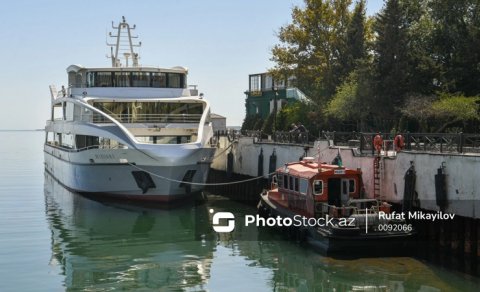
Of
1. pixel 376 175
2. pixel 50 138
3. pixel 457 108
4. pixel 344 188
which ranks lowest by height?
pixel 344 188

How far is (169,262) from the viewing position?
22391 millimetres

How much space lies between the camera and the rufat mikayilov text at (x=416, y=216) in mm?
21516

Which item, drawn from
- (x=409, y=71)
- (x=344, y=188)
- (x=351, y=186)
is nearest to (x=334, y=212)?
(x=344, y=188)

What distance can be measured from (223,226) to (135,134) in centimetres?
862

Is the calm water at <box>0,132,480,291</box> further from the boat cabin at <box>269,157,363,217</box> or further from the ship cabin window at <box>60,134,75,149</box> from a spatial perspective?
the ship cabin window at <box>60,134,75,149</box>

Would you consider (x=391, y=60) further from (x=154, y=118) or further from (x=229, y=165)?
(x=154, y=118)

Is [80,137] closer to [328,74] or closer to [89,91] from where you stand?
[89,91]

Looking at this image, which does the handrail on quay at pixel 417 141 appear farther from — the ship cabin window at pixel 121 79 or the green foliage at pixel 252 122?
the green foliage at pixel 252 122

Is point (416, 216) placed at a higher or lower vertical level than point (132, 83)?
lower

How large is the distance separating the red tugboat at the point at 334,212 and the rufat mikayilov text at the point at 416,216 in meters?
0.05

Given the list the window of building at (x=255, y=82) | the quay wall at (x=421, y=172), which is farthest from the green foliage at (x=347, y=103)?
the window of building at (x=255, y=82)

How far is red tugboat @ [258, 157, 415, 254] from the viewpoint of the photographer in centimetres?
2122

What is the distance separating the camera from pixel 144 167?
3319cm

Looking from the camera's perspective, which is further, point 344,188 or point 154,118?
point 154,118
